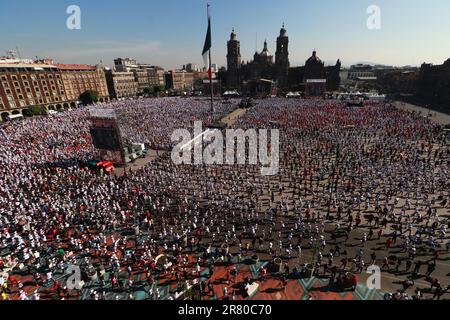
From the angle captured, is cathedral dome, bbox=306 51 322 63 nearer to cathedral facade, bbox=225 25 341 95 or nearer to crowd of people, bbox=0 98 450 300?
cathedral facade, bbox=225 25 341 95

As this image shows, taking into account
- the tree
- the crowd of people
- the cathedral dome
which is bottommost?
the crowd of people

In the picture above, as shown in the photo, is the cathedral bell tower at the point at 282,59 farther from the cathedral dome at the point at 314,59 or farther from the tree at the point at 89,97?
the tree at the point at 89,97

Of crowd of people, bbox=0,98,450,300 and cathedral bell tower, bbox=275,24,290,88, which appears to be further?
cathedral bell tower, bbox=275,24,290,88

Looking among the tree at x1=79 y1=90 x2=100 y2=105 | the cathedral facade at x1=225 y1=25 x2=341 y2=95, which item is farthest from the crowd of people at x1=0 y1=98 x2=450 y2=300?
the cathedral facade at x1=225 y1=25 x2=341 y2=95

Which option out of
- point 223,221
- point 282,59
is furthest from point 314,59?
point 223,221

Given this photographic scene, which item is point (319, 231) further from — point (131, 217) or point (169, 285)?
point (131, 217)

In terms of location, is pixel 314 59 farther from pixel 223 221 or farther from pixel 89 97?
pixel 223 221
